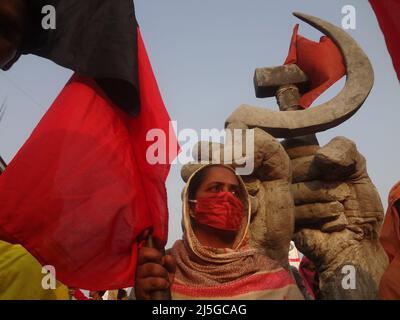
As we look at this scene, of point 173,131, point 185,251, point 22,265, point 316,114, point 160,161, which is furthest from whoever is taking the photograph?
point 316,114

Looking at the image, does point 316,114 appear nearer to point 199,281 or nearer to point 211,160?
point 211,160

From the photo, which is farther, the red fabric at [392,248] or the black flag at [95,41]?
the red fabric at [392,248]

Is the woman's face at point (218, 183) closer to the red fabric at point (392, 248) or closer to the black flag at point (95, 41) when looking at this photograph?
the red fabric at point (392, 248)

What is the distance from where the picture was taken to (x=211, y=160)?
12.2 ft

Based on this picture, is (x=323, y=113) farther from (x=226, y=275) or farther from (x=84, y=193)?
(x=84, y=193)

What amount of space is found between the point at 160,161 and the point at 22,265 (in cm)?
113

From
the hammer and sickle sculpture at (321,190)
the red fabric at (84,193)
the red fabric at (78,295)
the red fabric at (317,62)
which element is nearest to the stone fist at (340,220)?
the hammer and sickle sculpture at (321,190)

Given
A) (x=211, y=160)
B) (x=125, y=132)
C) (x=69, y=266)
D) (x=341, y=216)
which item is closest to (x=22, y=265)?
(x=69, y=266)

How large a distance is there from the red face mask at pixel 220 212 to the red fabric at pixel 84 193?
3.53 ft

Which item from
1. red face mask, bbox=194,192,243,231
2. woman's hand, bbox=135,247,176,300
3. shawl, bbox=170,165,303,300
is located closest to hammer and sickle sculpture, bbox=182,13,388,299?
red face mask, bbox=194,192,243,231

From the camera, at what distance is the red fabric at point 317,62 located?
4332 mm

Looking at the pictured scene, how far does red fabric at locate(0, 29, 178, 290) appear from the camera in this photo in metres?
1.90

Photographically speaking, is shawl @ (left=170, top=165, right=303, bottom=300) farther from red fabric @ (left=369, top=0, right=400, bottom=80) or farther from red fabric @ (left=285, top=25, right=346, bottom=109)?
red fabric @ (left=285, top=25, right=346, bottom=109)

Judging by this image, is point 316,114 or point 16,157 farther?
point 316,114
